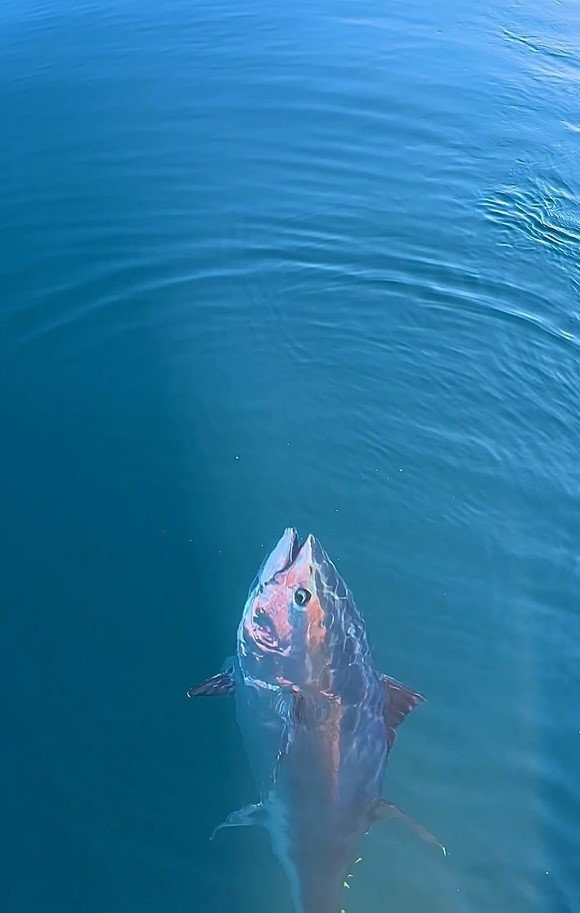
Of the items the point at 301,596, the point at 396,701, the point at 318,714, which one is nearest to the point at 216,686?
the point at 318,714

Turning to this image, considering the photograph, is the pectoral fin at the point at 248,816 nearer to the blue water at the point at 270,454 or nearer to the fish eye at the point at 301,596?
the blue water at the point at 270,454

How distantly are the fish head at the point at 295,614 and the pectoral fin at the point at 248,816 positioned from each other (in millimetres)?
1131

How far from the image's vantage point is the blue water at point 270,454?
722 cm

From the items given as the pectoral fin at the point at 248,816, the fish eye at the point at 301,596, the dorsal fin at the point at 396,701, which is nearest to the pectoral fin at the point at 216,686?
the pectoral fin at the point at 248,816

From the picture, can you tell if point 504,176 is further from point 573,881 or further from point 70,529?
point 573,881

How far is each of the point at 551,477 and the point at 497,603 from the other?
2030 millimetres

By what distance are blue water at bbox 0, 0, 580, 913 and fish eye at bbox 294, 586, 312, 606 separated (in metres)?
2.14

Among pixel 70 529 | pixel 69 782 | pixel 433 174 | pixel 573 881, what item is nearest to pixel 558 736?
pixel 573 881

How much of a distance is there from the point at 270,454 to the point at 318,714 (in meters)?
4.40

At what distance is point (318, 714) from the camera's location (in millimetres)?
6332

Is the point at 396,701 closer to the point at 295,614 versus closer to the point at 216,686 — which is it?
the point at 295,614

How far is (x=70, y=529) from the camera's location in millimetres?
9305

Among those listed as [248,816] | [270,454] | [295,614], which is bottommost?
[248,816]

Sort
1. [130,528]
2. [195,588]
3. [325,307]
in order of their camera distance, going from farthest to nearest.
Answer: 1. [325,307]
2. [130,528]
3. [195,588]
